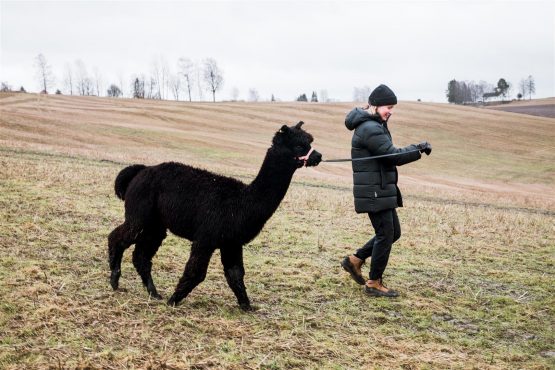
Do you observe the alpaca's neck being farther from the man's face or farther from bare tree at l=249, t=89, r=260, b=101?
bare tree at l=249, t=89, r=260, b=101

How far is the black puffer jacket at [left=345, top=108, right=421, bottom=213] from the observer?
248 inches

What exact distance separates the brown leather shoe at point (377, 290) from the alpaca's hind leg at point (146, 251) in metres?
2.65

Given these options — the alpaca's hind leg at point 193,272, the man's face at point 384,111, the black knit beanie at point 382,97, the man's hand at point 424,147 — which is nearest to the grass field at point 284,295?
the alpaca's hind leg at point 193,272

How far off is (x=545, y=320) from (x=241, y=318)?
3534 millimetres

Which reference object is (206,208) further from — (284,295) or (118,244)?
(284,295)

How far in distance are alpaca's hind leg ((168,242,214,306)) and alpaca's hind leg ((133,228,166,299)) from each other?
1.98ft

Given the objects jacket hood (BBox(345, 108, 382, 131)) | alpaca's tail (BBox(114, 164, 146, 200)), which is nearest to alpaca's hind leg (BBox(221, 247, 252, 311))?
alpaca's tail (BBox(114, 164, 146, 200))

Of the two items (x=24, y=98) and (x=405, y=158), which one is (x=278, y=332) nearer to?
A: (x=405, y=158)

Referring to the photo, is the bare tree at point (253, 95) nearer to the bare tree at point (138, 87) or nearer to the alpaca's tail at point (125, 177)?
the bare tree at point (138, 87)

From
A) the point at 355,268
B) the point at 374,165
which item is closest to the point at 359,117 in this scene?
the point at 374,165

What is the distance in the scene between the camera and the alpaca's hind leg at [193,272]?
5.53m

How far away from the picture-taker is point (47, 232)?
8.09 meters

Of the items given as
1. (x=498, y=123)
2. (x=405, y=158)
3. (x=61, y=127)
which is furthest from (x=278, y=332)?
(x=498, y=123)

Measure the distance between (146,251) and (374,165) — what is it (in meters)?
2.96
